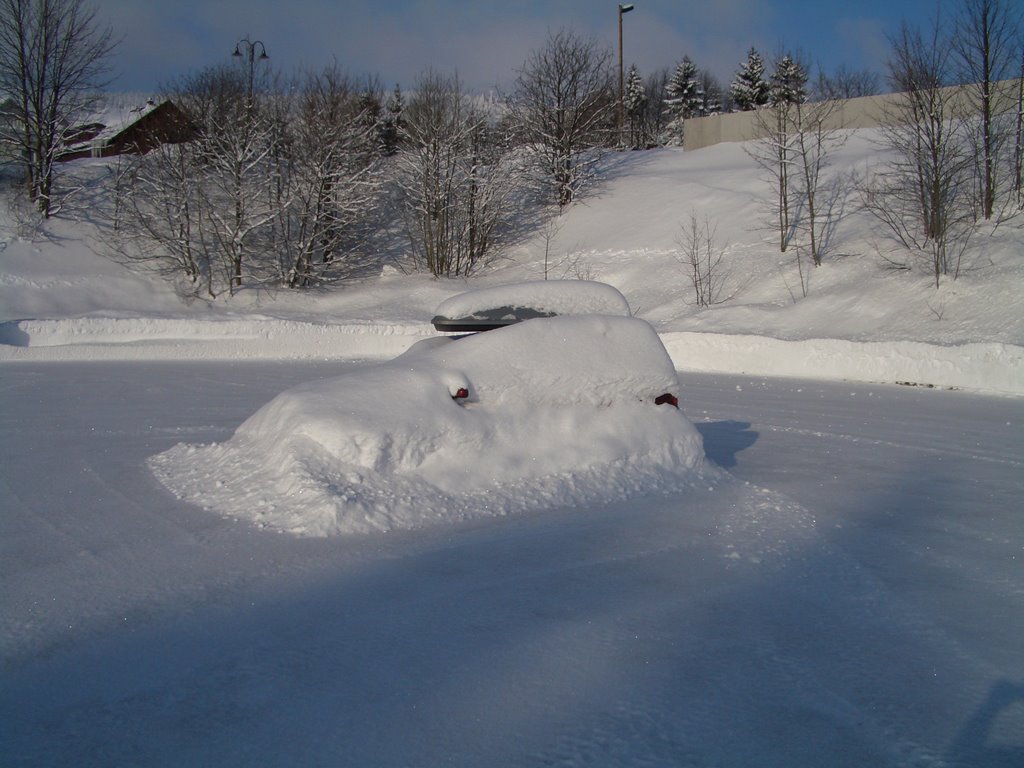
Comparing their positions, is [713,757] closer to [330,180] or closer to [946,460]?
[946,460]

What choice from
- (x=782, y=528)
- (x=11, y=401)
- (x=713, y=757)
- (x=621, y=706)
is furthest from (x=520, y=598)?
(x=11, y=401)

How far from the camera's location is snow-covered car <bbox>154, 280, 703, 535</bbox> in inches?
254

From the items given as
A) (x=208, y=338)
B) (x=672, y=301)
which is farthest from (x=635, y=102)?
(x=208, y=338)

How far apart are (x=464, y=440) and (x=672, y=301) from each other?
77.7ft

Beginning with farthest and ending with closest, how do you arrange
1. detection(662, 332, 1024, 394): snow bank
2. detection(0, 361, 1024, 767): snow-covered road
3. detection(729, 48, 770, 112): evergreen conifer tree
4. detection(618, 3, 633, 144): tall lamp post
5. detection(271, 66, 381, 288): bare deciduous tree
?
detection(729, 48, 770, 112): evergreen conifer tree < detection(618, 3, 633, 144): tall lamp post < detection(271, 66, 381, 288): bare deciduous tree < detection(662, 332, 1024, 394): snow bank < detection(0, 361, 1024, 767): snow-covered road

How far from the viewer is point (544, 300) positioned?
336 inches

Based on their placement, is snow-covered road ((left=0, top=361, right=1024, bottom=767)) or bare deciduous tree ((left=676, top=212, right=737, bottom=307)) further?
bare deciduous tree ((left=676, top=212, right=737, bottom=307))

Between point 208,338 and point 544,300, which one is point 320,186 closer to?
point 208,338

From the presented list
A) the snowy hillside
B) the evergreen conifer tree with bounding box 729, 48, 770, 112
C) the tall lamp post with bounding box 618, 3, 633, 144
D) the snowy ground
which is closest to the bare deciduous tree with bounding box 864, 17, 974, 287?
the snowy hillside

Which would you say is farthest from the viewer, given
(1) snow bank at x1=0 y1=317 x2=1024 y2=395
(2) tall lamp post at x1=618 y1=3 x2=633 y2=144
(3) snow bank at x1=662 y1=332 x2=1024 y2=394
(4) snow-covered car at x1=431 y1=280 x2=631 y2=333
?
(2) tall lamp post at x1=618 y1=3 x2=633 y2=144

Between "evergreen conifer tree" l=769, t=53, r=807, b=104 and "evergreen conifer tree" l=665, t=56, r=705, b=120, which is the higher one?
"evergreen conifer tree" l=665, t=56, r=705, b=120

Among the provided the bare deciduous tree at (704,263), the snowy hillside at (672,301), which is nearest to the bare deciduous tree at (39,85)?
the snowy hillside at (672,301)

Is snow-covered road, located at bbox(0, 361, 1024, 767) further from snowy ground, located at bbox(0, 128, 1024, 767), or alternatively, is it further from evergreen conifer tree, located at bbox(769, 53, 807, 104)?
evergreen conifer tree, located at bbox(769, 53, 807, 104)

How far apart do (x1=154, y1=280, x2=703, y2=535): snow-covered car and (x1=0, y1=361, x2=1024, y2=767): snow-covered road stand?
379mm
